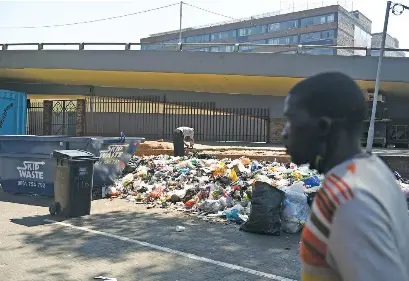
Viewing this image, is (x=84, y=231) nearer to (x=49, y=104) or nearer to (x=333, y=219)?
(x=333, y=219)

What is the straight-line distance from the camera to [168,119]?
76.0 feet

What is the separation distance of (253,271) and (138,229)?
7.90 ft

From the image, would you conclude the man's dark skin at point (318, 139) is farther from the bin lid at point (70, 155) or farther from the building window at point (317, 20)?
the building window at point (317, 20)

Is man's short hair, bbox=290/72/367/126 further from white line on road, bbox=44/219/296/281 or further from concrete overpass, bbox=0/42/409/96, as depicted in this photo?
concrete overpass, bbox=0/42/409/96

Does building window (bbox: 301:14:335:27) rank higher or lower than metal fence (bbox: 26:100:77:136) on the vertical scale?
higher

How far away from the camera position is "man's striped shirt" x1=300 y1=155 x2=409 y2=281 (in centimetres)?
108

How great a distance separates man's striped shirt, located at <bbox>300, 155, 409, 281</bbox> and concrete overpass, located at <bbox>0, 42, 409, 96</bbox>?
17394 mm

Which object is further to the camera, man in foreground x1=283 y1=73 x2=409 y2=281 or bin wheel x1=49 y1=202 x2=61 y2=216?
bin wheel x1=49 y1=202 x2=61 y2=216

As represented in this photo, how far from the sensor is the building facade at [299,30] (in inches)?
2982

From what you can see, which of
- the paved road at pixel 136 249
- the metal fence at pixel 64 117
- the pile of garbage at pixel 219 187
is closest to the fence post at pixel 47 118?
the metal fence at pixel 64 117

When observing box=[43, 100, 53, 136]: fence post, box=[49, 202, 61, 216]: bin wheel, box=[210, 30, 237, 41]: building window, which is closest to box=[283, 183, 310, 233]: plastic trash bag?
box=[49, 202, 61, 216]: bin wheel

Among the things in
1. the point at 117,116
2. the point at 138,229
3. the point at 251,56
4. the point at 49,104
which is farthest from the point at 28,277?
the point at 49,104

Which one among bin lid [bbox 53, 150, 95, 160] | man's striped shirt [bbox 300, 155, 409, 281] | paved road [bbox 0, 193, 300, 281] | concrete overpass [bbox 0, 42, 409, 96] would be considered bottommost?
paved road [bbox 0, 193, 300, 281]

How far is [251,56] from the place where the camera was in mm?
19547
